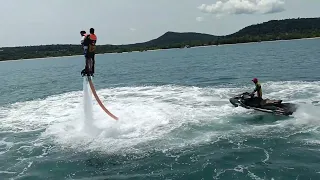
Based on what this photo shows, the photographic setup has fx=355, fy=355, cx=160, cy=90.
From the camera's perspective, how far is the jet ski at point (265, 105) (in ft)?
75.7

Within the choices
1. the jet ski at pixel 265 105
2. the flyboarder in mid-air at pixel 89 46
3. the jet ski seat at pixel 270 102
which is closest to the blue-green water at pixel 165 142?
the jet ski at pixel 265 105

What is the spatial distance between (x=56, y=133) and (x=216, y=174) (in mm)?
11099

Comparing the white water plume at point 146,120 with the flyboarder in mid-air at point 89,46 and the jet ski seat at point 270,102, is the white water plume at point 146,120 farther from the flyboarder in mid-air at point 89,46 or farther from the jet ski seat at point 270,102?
the flyboarder in mid-air at point 89,46

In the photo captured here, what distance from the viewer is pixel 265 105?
24.3 metres

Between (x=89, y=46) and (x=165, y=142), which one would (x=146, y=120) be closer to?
(x=165, y=142)

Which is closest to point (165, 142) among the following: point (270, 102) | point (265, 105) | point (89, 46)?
point (89, 46)

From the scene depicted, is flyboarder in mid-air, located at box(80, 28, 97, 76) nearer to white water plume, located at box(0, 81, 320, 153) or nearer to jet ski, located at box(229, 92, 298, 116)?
white water plume, located at box(0, 81, 320, 153)

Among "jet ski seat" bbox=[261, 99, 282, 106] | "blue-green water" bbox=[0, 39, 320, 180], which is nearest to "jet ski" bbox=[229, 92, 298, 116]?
"jet ski seat" bbox=[261, 99, 282, 106]

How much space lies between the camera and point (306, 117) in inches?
864

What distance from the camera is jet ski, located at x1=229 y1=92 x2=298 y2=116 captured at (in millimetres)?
23078

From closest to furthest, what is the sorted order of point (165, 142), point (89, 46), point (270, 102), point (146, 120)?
point (89, 46), point (165, 142), point (146, 120), point (270, 102)

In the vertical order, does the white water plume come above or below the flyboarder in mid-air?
below

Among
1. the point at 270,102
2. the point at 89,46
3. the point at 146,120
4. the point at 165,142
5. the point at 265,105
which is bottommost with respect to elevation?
the point at 165,142

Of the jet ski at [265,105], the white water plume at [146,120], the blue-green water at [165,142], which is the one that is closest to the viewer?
the blue-green water at [165,142]
